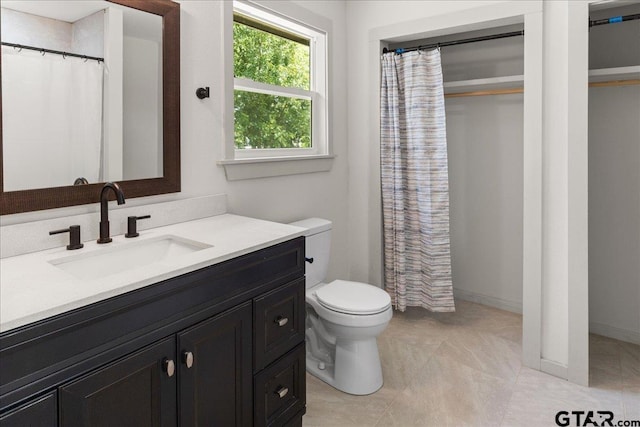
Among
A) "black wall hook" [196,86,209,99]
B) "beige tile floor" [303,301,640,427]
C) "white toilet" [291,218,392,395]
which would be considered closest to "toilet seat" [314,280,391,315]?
"white toilet" [291,218,392,395]

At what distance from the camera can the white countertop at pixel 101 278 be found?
1.00 metres

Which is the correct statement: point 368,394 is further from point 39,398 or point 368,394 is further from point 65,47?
point 65,47

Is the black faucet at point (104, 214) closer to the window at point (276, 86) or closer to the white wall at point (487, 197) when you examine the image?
the window at point (276, 86)

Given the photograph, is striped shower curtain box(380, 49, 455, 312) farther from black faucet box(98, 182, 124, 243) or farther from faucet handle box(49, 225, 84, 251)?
faucet handle box(49, 225, 84, 251)

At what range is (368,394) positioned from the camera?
223cm

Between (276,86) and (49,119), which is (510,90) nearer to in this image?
(276,86)

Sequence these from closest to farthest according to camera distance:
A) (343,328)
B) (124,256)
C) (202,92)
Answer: (124,256) → (202,92) → (343,328)

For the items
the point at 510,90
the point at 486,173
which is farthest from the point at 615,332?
the point at 510,90

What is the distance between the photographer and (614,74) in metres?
2.37

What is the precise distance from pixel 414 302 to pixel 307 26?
81.9 inches

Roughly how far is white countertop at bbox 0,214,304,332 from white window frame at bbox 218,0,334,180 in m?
0.53

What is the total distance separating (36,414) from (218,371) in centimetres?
56

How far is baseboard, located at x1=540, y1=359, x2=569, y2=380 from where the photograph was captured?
234 cm

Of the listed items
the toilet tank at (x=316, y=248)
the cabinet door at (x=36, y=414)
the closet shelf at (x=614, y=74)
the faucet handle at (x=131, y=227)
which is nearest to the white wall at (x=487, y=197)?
the closet shelf at (x=614, y=74)
